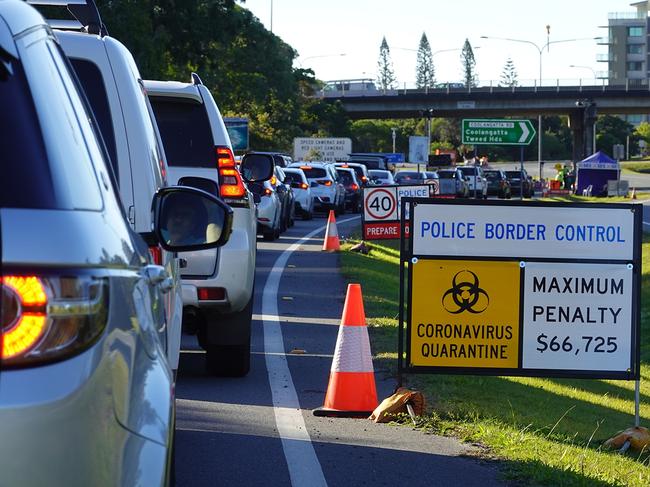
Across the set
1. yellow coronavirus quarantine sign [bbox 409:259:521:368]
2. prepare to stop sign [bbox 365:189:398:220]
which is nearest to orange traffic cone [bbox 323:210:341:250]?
prepare to stop sign [bbox 365:189:398:220]

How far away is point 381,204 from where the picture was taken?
2508 centimetres

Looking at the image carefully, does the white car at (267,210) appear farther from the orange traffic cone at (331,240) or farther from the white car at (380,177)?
the white car at (380,177)

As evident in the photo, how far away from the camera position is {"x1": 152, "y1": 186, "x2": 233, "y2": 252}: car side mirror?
426cm

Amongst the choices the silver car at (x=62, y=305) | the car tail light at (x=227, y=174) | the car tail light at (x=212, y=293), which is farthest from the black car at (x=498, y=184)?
the silver car at (x=62, y=305)

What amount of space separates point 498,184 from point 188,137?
63060mm

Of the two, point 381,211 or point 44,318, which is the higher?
point 44,318

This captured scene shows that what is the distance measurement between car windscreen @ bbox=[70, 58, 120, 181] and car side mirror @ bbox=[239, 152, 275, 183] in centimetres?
700

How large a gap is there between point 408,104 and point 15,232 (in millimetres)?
107704

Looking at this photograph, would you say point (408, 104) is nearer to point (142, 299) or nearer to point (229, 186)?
point (229, 186)

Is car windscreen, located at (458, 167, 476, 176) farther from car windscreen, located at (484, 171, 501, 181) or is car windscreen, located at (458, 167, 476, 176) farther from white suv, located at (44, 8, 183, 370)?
white suv, located at (44, 8, 183, 370)

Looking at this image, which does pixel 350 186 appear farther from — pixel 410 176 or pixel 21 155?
pixel 21 155

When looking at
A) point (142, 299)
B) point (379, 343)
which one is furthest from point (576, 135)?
point (142, 299)

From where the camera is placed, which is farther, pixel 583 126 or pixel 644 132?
pixel 644 132

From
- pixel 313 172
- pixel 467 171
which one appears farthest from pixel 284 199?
pixel 467 171
